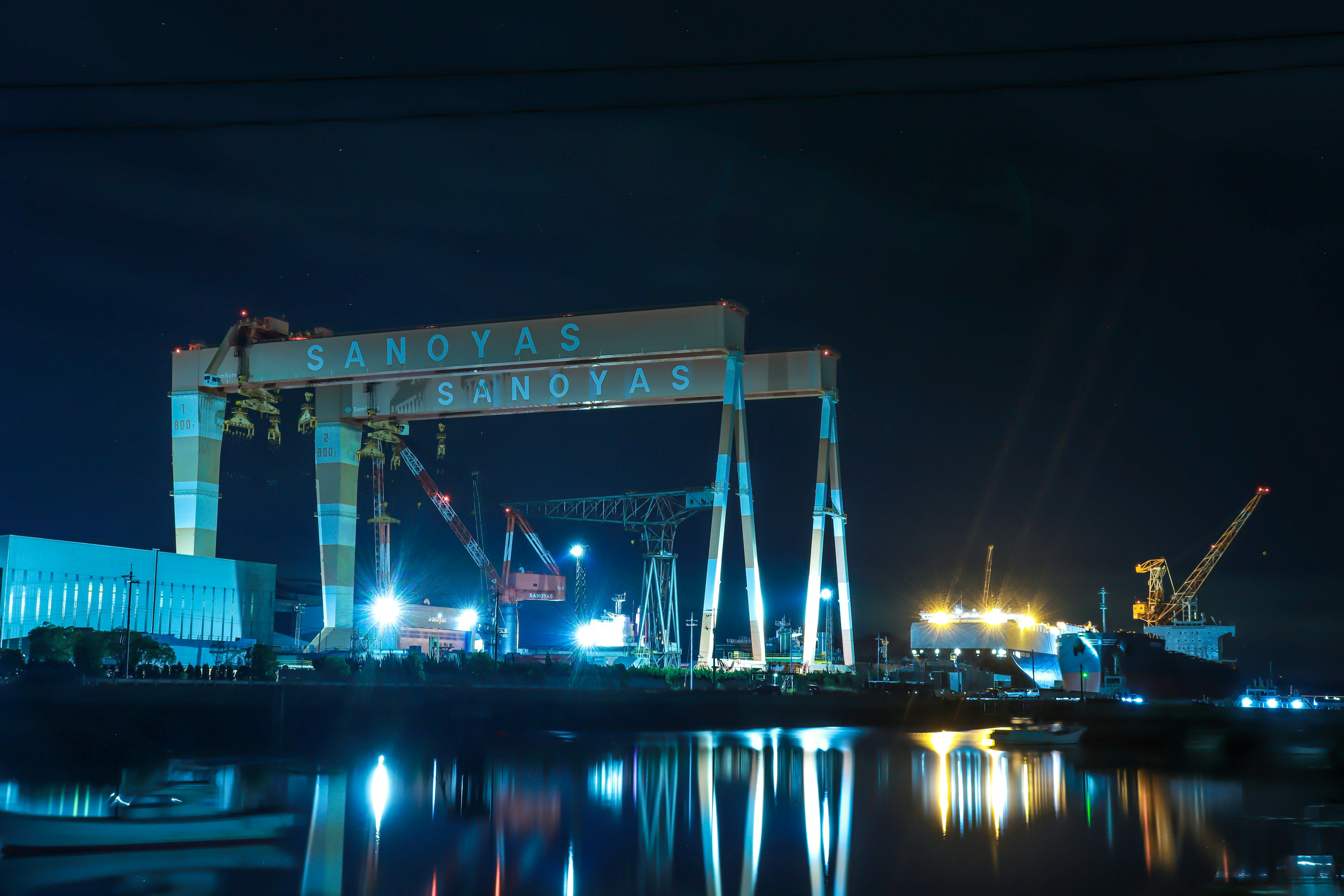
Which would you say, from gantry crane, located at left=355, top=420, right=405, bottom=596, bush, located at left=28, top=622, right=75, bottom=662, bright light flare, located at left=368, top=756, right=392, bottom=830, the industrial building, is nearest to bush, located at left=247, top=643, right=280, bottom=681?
the industrial building

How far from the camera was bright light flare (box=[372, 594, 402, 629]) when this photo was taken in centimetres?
6281

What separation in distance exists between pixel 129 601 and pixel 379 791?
22687mm

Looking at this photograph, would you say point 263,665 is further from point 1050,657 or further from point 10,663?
point 1050,657

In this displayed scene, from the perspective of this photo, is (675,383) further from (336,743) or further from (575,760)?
(336,743)

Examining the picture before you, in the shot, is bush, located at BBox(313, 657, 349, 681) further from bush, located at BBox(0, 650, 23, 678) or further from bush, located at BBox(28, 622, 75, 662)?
bush, located at BBox(0, 650, 23, 678)

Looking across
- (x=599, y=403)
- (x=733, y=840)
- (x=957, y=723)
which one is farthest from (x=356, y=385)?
(x=957, y=723)

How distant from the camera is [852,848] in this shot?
2144cm

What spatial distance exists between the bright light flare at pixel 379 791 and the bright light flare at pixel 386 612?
31827mm

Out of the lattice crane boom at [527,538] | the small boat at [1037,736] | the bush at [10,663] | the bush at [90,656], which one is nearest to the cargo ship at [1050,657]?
the small boat at [1037,736]

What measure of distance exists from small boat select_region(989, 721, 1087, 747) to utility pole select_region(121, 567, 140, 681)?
35.8 metres

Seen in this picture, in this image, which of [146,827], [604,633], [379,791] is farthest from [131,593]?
[604,633]

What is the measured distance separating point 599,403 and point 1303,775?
32.4m

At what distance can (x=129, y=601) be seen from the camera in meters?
43.1

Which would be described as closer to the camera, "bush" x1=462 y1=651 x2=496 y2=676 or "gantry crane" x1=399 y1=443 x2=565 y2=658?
"bush" x1=462 y1=651 x2=496 y2=676
